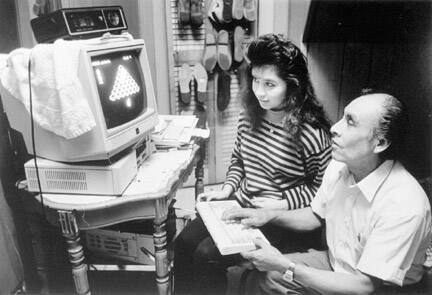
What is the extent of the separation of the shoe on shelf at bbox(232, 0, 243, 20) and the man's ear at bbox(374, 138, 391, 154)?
201 centimetres

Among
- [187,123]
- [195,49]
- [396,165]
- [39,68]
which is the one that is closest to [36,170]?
[39,68]

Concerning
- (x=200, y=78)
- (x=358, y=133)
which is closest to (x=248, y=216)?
(x=358, y=133)

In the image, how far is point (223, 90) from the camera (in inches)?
121

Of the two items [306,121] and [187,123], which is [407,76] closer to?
[306,121]

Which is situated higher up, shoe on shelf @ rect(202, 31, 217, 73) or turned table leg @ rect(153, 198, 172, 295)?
shoe on shelf @ rect(202, 31, 217, 73)

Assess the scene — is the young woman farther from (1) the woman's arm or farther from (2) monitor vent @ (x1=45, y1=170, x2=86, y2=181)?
(2) monitor vent @ (x1=45, y1=170, x2=86, y2=181)

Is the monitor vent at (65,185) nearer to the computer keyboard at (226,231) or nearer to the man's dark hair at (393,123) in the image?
the computer keyboard at (226,231)

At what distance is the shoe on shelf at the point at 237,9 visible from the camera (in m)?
2.88

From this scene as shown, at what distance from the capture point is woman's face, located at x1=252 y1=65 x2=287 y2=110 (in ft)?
5.22

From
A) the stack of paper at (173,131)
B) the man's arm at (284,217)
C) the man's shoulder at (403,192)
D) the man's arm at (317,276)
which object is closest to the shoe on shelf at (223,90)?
the stack of paper at (173,131)

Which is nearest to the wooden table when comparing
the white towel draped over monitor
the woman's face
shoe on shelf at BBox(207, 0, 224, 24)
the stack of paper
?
the white towel draped over monitor

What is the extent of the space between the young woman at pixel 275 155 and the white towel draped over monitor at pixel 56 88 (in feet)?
2.39

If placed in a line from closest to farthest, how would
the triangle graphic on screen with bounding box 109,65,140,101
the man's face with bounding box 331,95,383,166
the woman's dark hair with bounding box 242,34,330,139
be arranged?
the man's face with bounding box 331,95,383,166, the triangle graphic on screen with bounding box 109,65,140,101, the woman's dark hair with bounding box 242,34,330,139

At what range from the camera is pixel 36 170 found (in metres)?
1.38
